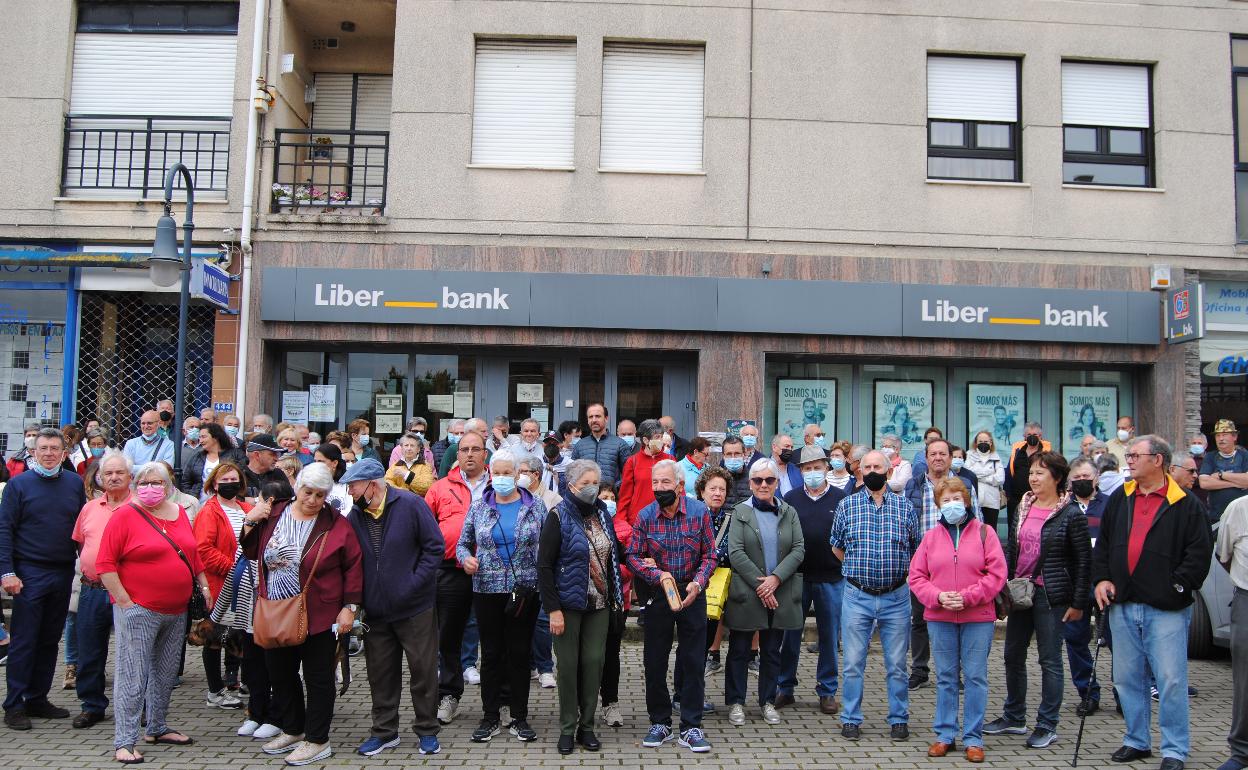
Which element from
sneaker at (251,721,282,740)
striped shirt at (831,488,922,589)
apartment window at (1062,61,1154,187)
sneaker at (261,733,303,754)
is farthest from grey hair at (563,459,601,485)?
apartment window at (1062,61,1154,187)

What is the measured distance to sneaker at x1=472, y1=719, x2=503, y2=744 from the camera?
6.59 m

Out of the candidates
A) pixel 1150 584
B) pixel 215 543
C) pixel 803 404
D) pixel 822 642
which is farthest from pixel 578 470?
pixel 803 404

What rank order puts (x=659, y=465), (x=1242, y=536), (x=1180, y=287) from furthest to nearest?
(x=1180, y=287) < (x=659, y=465) < (x=1242, y=536)

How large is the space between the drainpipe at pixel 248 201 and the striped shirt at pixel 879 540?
8.75 metres

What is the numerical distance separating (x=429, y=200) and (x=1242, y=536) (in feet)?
32.9

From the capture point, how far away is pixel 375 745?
20.7 feet

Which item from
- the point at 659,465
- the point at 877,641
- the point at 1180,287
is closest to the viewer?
the point at 659,465

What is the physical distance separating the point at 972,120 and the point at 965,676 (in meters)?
9.43

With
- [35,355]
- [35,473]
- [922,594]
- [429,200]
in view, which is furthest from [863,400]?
[35,355]

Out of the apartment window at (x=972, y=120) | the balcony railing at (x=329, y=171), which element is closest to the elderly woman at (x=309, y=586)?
the balcony railing at (x=329, y=171)

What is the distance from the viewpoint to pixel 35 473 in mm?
7016

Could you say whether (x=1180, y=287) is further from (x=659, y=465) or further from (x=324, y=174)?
(x=324, y=174)

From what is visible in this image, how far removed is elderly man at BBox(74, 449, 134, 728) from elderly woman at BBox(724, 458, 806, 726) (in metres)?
4.27

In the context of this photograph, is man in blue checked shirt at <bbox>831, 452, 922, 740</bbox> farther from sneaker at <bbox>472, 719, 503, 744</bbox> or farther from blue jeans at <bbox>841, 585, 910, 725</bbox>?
sneaker at <bbox>472, 719, 503, 744</bbox>
